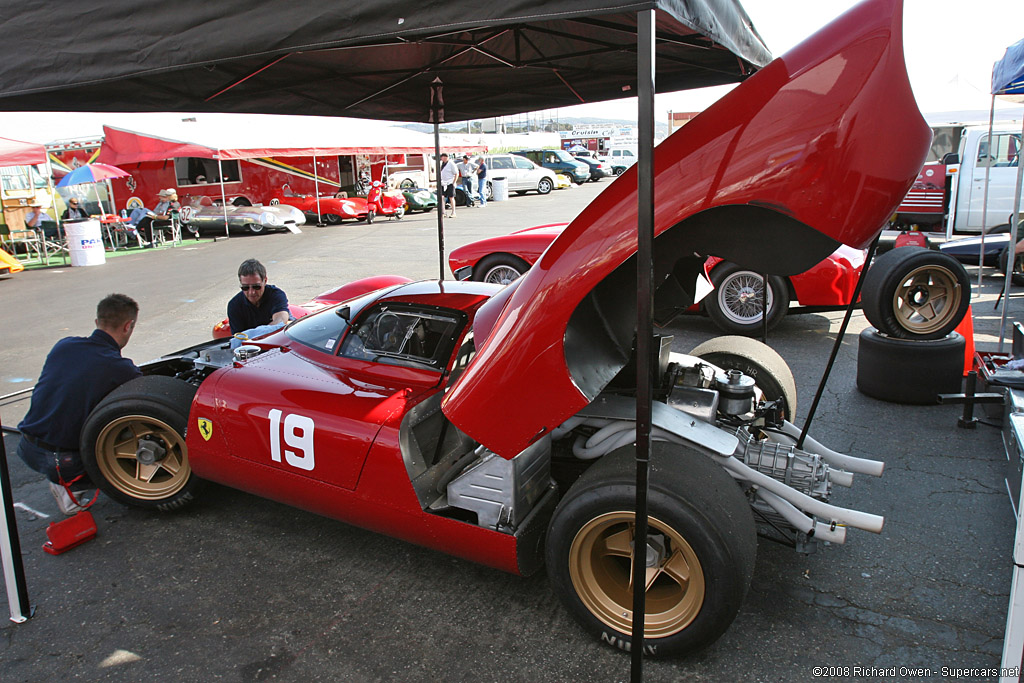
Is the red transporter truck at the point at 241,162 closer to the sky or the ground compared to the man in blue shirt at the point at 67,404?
closer to the sky

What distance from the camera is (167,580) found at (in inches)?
131

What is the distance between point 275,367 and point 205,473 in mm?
673

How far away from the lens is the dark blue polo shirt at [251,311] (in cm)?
554

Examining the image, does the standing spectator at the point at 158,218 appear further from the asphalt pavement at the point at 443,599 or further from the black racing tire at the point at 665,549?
the black racing tire at the point at 665,549

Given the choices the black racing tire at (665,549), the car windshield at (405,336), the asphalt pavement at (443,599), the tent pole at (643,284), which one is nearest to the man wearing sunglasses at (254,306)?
the asphalt pavement at (443,599)

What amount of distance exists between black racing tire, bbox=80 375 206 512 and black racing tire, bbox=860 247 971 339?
16.0 feet

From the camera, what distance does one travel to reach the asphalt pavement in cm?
269

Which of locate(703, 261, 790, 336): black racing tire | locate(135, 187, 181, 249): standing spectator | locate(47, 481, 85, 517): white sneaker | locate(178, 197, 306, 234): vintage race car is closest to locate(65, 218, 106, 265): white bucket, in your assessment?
locate(135, 187, 181, 249): standing spectator

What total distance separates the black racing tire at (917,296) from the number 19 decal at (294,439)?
4.30 metres

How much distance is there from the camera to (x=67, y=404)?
3.92 meters

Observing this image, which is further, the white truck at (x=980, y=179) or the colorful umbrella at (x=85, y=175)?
the colorful umbrella at (x=85, y=175)

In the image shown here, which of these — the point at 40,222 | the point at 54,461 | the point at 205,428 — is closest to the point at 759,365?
the point at 205,428

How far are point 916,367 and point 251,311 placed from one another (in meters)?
5.13

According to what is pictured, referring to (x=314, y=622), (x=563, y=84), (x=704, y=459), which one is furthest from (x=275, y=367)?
(x=563, y=84)
